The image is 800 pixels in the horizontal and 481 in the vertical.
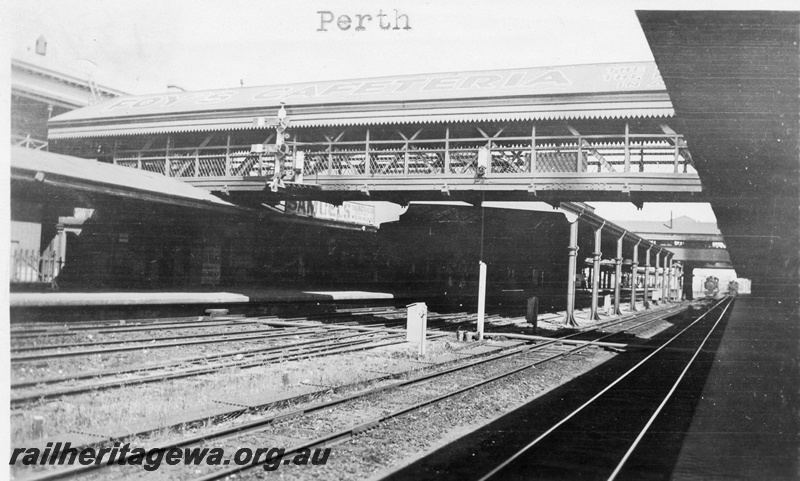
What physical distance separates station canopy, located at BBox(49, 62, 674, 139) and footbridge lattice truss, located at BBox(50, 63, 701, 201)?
30 mm

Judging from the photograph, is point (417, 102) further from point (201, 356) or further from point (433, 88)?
point (201, 356)

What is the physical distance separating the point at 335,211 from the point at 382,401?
57.3 feet

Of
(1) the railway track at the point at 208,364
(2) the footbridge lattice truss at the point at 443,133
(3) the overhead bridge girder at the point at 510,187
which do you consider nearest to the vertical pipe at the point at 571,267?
(2) the footbridge lattice truss at the point at 443,133

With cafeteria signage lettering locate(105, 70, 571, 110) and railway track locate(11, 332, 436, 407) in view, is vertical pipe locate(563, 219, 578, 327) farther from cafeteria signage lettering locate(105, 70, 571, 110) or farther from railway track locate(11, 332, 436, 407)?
railway track locate(11, 332, 436, 407)

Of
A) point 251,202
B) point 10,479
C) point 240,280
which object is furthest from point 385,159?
point 10,479

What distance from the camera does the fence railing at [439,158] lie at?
13734 mm

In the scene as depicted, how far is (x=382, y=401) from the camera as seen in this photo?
28.1 feet

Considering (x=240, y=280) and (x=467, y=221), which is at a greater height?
(x=467, y=221)

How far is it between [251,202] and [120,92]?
Result: 844 inches

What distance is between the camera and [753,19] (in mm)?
3439

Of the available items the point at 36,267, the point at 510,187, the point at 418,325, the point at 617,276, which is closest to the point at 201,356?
the point at 418,325

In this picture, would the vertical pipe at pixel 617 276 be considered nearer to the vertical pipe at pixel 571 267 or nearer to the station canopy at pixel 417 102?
the vertical pipe at pixel 571 267

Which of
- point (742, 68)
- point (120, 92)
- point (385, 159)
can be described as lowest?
point (742, 68)

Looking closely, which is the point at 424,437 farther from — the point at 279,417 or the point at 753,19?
the point at 753,19
